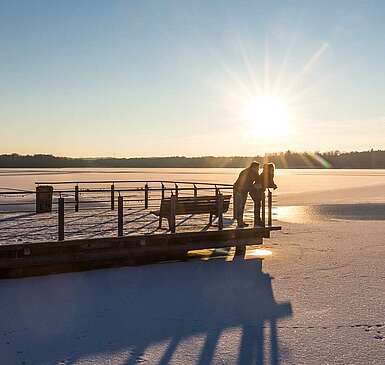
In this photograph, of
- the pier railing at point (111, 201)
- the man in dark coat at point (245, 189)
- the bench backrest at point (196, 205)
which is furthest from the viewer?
the bench backrest at point (196, 205)

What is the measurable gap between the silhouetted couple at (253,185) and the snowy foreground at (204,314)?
130cm

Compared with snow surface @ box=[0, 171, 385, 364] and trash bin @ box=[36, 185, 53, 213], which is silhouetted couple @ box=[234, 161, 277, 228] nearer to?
snow surface @ box=[0, 171, 385, 364]

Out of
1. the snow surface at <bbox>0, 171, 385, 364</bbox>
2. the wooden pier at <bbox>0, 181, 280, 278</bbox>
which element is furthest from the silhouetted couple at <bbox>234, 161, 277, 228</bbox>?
the snow surface at <bbox>0, 171, 385, 364</bbox>

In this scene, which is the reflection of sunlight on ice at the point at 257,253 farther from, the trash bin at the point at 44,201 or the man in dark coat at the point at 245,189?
the trash bin at the point at 44,201

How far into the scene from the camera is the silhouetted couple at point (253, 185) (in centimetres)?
1144

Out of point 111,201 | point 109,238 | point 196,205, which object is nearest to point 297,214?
point 111,201

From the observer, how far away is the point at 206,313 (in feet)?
21.9

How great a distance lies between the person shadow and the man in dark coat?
2146mm

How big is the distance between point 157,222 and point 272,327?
6.40 meters

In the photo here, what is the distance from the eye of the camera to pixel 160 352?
5.26 metres

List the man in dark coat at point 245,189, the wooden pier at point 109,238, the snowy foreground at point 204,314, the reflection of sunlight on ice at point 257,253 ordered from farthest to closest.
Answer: the man in dark coat at point 245,189, the reflection of sunlight on ice at point 257,253, the wooden pier at point 109,238, the snowy foreground at point 204,314

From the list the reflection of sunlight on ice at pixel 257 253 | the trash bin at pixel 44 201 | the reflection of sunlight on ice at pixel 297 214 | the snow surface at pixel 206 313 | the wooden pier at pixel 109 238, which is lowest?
the reflection of sunlight on ice at pixel 297 214

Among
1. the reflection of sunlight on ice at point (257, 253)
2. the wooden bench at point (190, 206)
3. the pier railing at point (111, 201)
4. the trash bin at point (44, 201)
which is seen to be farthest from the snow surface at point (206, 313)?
the trash bin at point (44, 201)

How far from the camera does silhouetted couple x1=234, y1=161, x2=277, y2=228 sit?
11436 millimetres
